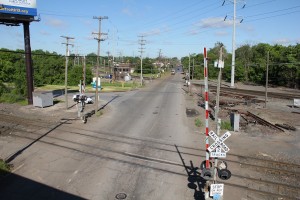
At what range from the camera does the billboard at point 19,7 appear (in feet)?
116

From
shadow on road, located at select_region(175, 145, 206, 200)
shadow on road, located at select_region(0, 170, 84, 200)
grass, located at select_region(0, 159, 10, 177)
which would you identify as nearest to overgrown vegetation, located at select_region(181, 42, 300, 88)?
shadow on road, located at select_region(175, 145, 206, 200)

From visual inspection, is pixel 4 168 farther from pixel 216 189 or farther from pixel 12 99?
pixel 12 99

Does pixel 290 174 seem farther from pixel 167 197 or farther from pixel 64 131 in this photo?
pixel 64 131

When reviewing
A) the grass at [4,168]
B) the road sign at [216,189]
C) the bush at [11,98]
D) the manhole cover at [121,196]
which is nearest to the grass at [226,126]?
the manhole cover at [121,196]

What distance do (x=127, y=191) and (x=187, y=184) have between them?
280 cm

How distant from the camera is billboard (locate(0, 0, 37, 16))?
3541cm

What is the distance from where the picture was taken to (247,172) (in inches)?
592

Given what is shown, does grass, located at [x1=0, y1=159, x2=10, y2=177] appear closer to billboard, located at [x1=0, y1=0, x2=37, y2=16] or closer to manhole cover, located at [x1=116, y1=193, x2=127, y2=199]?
manhole cover, located at [x1=116, y1=193, x2=127, y2=199]

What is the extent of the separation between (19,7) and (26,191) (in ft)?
97.8

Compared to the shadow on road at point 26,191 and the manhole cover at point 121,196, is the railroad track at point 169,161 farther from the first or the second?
the shadow on road at point 26,191

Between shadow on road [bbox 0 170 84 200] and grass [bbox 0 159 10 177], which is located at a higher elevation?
grass [bbox 0 159 10 177]

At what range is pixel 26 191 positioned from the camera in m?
13.2

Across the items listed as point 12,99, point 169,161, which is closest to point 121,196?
point 169,161

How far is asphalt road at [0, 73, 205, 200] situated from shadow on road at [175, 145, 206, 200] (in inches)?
8.5
